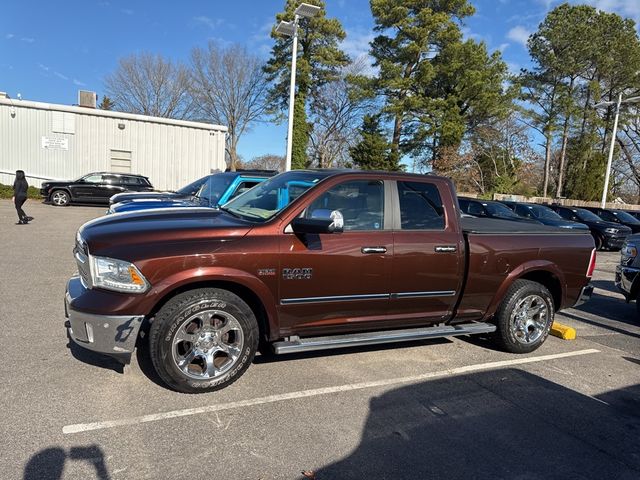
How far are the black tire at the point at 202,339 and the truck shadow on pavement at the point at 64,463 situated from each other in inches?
31.9

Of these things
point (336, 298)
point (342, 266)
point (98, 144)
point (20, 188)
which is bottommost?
point (336, 298)

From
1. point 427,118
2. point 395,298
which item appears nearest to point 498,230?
point 395,298

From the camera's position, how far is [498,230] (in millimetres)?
5008

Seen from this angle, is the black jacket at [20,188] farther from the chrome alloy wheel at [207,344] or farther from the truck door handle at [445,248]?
the truck door handle at [445,248]

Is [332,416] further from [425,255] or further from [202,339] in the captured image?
[425,255]

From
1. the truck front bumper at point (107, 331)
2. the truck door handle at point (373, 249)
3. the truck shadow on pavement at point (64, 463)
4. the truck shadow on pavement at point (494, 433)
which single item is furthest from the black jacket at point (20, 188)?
the truck shadow on pavement at point (494, 433)

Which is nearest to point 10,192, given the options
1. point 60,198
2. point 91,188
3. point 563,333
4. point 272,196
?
point 60,198

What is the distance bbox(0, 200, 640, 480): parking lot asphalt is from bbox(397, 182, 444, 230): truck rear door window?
1.45 meters

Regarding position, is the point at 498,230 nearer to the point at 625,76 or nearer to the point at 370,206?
the point at 370,206

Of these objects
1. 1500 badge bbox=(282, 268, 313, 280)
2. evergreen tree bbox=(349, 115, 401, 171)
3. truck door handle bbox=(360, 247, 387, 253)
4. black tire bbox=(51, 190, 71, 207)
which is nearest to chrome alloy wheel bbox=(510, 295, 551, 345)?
truck door handle bbox=(360, 247, 387, 253)

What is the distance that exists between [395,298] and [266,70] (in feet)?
125

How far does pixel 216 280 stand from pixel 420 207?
2.18 meters

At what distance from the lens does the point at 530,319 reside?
17.2ft

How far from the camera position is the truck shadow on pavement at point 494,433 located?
2963 millimetres
